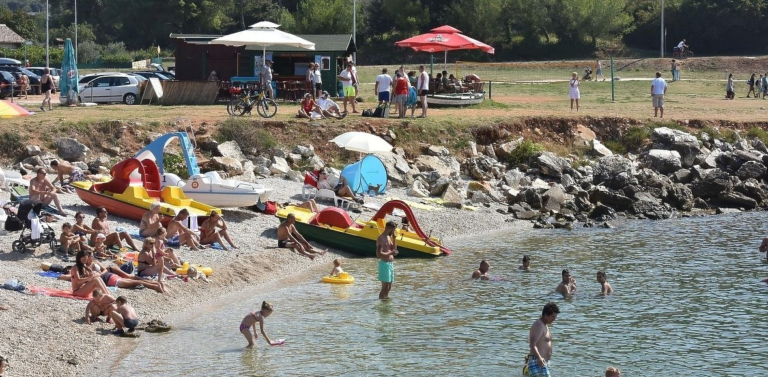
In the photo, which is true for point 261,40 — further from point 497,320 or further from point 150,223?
point 497,320

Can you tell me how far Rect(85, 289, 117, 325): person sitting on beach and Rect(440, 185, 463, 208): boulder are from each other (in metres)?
13.9

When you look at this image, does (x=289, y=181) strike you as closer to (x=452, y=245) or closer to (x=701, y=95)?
(x=452, y=245)

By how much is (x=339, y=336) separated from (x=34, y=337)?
185 inches

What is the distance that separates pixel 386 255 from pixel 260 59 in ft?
Answer: 70.0

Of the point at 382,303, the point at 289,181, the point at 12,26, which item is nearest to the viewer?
the point at 382,303

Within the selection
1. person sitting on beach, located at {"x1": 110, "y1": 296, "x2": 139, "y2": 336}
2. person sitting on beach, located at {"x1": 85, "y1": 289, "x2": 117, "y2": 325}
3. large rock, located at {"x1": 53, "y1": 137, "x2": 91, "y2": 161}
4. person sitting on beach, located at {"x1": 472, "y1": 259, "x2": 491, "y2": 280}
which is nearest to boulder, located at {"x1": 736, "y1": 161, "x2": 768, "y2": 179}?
person sitting on beach, located at {"x1": 472, "y1": 259, "x2": 491, "y2": 280}

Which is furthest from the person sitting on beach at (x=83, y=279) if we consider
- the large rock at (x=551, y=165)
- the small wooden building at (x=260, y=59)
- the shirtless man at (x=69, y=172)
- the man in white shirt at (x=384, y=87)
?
the small wooden building at (x=260, y=59)

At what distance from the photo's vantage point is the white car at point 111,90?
128ft

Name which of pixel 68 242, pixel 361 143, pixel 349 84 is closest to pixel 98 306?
pixel 68 242

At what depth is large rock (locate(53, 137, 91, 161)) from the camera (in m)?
29.0

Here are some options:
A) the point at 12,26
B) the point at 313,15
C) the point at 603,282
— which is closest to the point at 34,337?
the point at 603,282

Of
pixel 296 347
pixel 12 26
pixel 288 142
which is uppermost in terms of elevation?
pixel 12 26

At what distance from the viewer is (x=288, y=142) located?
32.0 metres

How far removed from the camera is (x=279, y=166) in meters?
30.0
